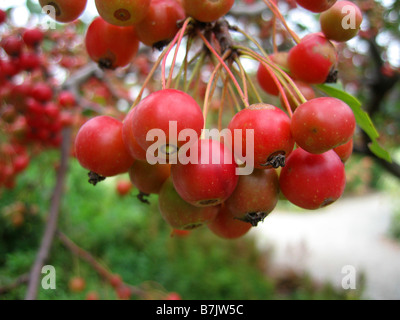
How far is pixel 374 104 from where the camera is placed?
2.54m

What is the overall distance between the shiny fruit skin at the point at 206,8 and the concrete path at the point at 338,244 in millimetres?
3749

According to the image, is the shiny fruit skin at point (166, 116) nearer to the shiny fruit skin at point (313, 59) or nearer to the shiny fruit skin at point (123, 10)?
the shiny fruit skin at point (123, 10)

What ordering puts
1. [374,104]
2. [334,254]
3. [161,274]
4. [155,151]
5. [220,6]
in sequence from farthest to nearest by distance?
1. [334,254]
2. [161,274]
3. [374,104]
4. [220,6]
5. [155,151]

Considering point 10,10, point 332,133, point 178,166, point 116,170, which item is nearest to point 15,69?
point 10,10

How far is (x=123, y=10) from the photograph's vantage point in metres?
0.59

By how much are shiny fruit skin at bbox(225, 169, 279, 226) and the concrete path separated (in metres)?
3.58

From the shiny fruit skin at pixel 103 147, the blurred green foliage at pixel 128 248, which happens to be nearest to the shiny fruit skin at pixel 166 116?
the shiny fruit skin at pixel 103 147

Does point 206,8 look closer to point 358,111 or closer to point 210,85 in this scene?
point 210,85

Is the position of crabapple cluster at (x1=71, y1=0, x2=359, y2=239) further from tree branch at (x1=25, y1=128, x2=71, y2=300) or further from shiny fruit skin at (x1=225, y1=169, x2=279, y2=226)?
tree branch at (x1=25, y1=128, x2=71, y2=300)

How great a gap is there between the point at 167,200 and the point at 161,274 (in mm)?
3343

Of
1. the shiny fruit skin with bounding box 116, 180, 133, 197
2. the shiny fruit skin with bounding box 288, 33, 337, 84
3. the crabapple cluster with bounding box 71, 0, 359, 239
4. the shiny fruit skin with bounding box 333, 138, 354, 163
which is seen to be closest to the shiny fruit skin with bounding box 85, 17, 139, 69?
the crabapple cluster with bounding box 71, 0, 359, 239

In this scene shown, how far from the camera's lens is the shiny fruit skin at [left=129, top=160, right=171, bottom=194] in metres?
0.65

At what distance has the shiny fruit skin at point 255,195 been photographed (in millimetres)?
592

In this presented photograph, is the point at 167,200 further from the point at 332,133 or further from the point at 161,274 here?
the point at 161,274
